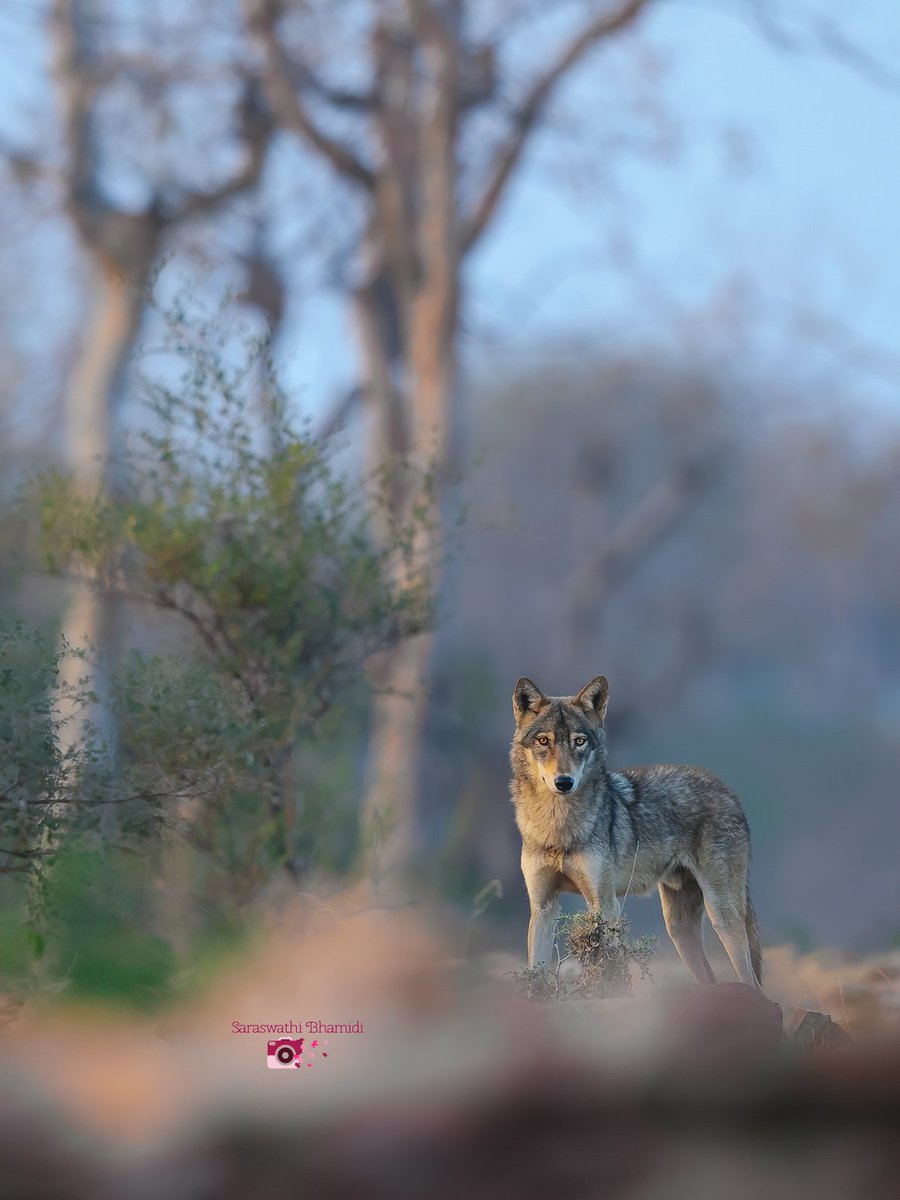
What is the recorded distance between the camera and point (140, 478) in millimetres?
7383

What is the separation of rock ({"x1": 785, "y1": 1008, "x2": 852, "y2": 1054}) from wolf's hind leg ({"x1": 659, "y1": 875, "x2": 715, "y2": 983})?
1.39 ft

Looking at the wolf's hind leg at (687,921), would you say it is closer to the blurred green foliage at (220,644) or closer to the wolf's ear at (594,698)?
the wolf's ear at (594,698)

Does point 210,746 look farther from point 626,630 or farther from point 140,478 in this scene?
point 626,630

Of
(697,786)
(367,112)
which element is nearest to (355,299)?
(367,112)

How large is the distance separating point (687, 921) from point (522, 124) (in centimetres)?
1288

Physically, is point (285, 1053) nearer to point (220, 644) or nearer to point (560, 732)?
point (560, 732)

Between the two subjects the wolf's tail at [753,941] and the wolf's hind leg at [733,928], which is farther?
the wolf's tail at [753,941]

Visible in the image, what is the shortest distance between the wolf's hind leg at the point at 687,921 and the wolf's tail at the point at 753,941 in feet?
0.49

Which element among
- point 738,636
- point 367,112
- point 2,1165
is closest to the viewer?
point 2,1165

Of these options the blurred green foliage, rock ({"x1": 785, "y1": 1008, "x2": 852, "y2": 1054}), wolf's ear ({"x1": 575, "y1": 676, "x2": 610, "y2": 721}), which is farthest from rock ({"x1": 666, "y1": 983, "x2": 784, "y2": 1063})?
the blurred green foliage

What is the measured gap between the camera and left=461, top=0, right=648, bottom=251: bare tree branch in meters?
15.3

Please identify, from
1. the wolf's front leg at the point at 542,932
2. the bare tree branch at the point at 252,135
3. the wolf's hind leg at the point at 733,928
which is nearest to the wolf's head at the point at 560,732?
the wolf's front leg at the point at 542,932

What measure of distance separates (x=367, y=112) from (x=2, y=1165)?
50.4 ft

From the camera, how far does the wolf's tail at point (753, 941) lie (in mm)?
4508
